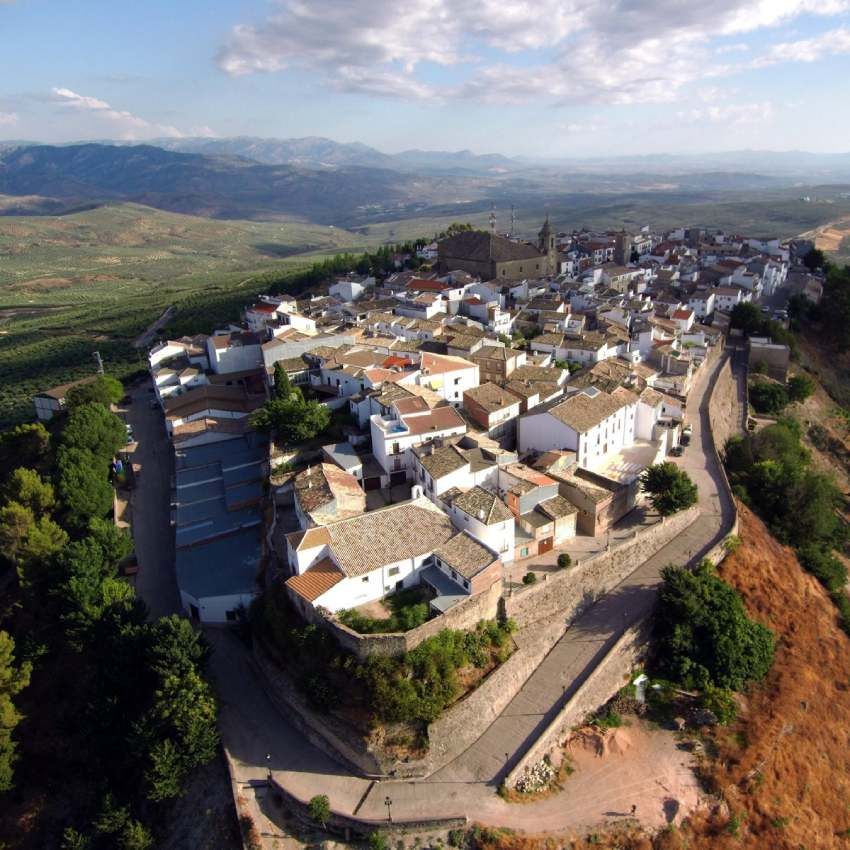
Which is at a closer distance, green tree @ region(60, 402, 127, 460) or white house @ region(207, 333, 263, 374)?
green tree @ region(60, 402, 127, 460)

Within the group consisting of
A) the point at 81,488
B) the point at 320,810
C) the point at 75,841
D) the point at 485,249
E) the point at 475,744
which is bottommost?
the point at 75,841

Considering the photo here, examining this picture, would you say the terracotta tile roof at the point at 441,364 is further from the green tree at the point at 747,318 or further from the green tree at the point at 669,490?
the green tree at the point at 747,318

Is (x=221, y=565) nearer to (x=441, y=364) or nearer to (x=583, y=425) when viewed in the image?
(x=441, y=364)

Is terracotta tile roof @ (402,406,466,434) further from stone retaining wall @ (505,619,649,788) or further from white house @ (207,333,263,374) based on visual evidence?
white house @ (207,333,263,374)

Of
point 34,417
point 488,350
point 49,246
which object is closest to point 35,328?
point 34,417

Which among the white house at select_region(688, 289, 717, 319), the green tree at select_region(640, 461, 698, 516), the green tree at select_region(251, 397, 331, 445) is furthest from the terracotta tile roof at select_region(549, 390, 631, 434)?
the white house at select_region(688, 289, 717, 319)

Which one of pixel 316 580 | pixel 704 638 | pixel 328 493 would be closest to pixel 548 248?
pixel 328 493
